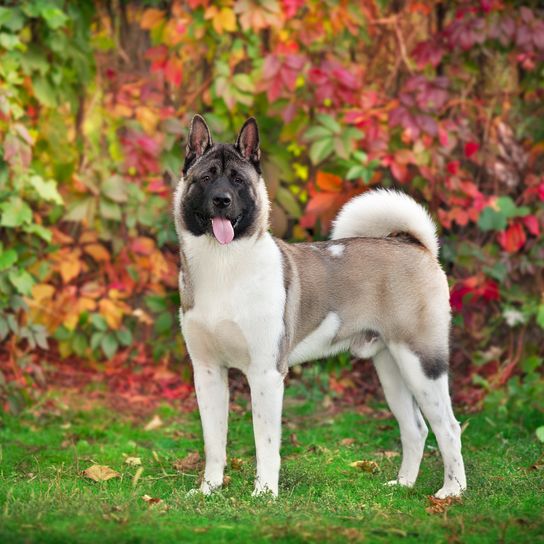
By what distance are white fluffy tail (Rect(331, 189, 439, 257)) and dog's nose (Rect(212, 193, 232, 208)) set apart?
38.7 inches

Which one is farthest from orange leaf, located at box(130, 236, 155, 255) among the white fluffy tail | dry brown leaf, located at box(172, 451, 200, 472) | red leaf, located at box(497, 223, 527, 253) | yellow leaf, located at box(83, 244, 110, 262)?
red leaf, located at box(497, 223, 527, 253)

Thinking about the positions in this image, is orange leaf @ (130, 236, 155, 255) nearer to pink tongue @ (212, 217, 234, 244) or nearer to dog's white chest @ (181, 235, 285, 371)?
dog's white chest @ (181, 235, 285, 371)

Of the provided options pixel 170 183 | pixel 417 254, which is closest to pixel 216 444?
pixel 417 254

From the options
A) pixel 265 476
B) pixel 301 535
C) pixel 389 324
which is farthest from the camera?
pixel 389 324

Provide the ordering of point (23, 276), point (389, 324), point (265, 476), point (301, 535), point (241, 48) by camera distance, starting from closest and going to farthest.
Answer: point (301, 535)
point (265, 476)
point (389, 324)
point (23, 276)
point (241, 48)

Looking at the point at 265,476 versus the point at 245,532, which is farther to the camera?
the point at 265,476

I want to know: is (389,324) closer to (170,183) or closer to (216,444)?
(216,444)

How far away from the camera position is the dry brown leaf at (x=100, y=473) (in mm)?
4652

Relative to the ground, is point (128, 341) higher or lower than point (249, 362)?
lower

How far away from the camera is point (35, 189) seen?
5945 mm

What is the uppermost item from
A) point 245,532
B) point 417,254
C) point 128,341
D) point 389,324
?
point 417,254

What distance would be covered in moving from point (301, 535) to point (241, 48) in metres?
4.01

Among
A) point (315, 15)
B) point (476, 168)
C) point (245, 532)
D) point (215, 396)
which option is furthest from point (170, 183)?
point (245, 532)

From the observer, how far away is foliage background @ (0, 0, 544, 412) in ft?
20.7
